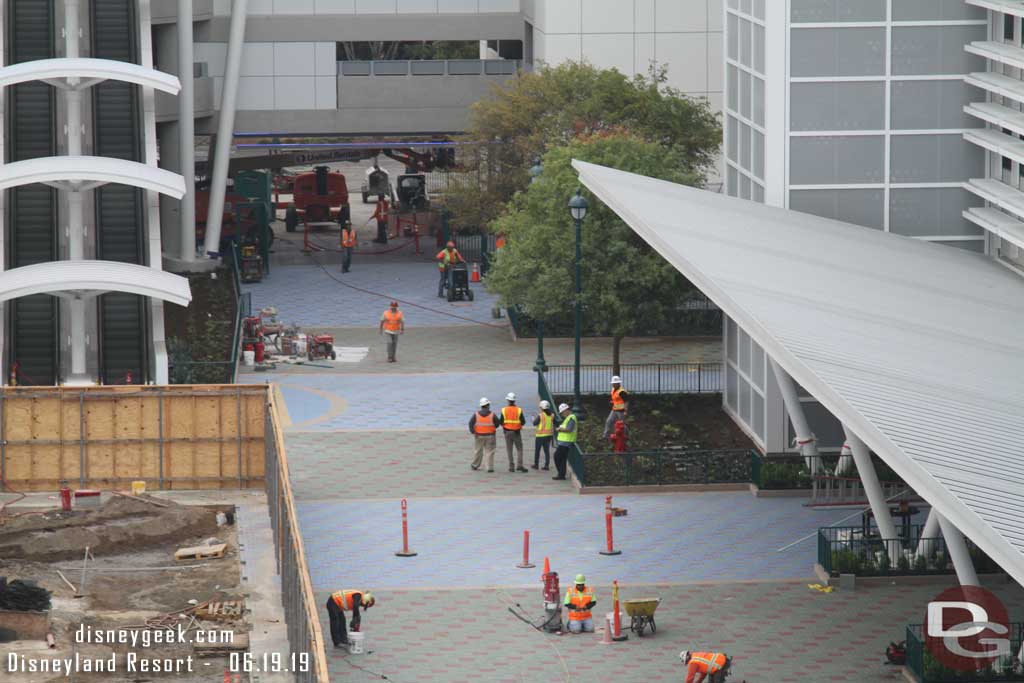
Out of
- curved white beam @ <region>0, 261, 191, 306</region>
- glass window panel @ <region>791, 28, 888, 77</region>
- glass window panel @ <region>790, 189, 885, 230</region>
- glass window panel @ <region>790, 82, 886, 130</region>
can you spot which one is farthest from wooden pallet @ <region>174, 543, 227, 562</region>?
glass window panel @ <region>791, 28, 888, 77</region>

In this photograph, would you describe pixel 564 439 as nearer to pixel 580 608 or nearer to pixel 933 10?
pixel 580 608

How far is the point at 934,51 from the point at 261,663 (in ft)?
66.2

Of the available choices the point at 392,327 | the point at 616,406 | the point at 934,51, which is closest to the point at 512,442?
the point at 616,406

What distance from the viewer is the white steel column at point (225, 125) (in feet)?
210

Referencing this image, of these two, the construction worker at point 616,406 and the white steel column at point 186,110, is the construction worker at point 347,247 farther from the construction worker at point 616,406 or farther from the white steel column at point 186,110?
the construction worker at point 616,406

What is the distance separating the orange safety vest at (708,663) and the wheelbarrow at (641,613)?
10.1 ft

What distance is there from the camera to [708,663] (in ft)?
93.0

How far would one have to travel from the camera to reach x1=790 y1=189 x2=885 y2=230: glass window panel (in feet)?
141

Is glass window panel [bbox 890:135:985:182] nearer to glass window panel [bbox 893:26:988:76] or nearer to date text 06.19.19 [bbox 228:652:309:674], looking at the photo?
glass window panel [bbox 893:26:988:76]

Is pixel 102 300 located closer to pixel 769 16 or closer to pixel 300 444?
pixel 300 444

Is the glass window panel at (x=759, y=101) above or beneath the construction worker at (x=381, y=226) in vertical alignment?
above

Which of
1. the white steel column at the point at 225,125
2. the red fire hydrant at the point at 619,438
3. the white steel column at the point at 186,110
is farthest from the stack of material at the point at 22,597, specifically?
the white steel column at the point at 225,125

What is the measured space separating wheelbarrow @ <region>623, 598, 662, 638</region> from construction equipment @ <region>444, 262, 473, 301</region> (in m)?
31.3

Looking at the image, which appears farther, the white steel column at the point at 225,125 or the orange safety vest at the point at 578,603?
the white steel column at the point at 225,125
